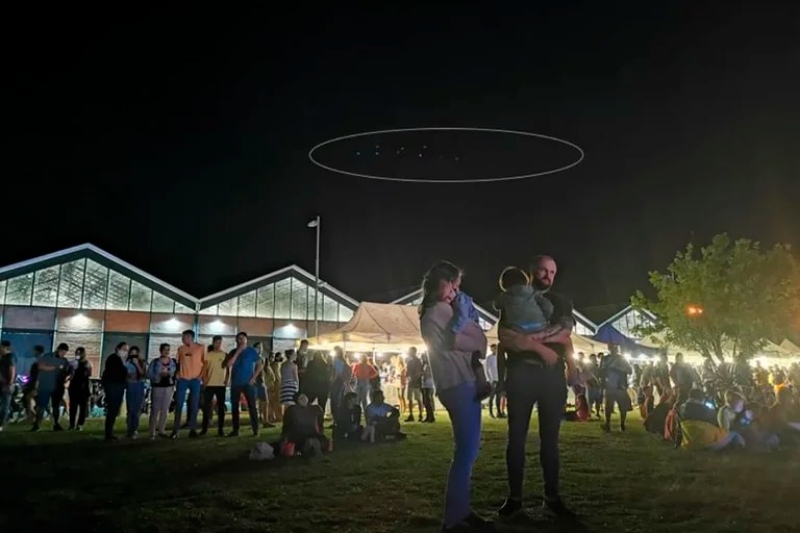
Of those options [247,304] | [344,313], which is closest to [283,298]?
[247,304]

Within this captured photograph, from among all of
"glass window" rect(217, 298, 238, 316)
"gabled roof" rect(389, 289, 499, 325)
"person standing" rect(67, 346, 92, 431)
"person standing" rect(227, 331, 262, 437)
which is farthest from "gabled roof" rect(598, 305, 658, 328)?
"person standing" rect(67, 346, 92, 431)

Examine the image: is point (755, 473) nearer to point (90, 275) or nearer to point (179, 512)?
point (179, 512)

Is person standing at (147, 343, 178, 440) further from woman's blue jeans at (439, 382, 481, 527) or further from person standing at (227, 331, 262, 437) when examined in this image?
woman's blue jeans at (439, 382, 481, 527)

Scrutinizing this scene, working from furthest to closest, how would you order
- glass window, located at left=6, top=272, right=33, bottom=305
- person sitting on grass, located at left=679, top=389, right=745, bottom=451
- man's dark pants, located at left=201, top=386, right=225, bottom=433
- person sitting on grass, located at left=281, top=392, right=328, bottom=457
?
glass window, located at left=6, top=272, right=33, bottom=305, man's dark pants, located at left=201, top=386, right=225, bottom=433, person sitting on grass, located at left=679, top=389, right=745, bottom=451, person sitting on grass, located at left=281, top=392, right=328, bottom=457

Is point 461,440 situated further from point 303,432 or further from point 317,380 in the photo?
point 317,380

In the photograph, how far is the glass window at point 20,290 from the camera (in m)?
28.8

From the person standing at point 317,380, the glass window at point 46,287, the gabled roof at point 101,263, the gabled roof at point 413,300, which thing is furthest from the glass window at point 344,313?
the person standing at point 317,380

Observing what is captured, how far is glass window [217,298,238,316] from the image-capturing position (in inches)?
1278

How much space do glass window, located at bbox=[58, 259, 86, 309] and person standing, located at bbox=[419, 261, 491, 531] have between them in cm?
2935

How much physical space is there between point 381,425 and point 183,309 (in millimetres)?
21855

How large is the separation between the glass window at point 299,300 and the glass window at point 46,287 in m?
11.0

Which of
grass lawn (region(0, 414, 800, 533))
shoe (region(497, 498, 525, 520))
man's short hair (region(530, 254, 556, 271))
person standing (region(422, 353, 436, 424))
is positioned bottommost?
grass lawn (region(0, 414, 800, 533))

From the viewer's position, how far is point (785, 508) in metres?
5.79

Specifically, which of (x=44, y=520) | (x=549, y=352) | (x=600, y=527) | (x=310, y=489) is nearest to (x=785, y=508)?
(x=600, y=527)
